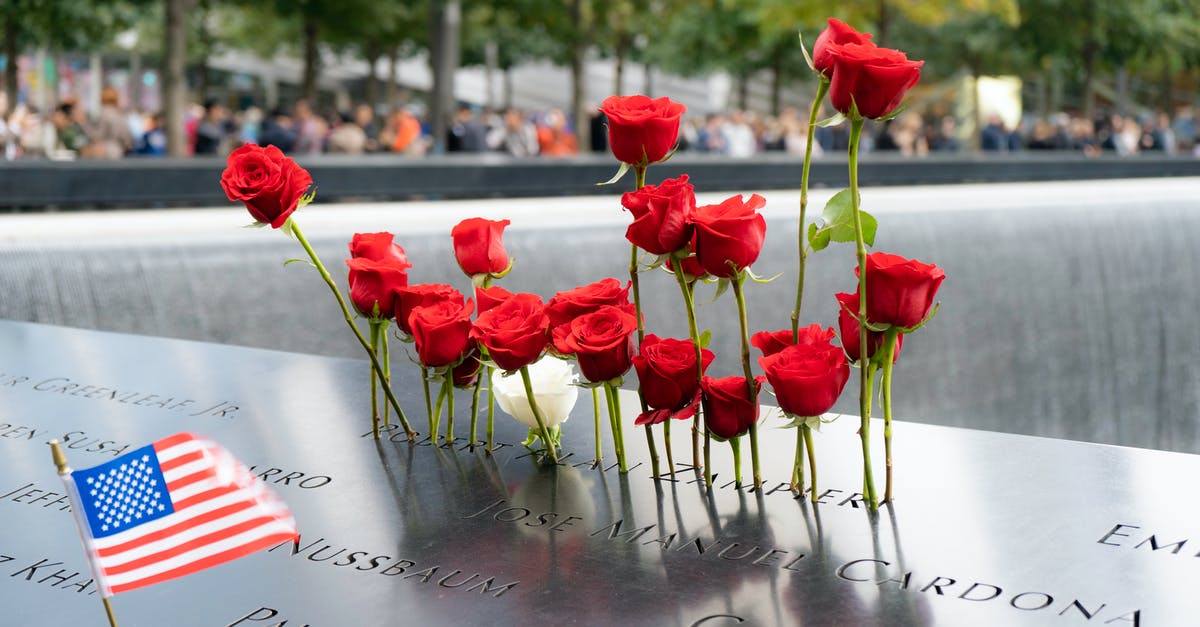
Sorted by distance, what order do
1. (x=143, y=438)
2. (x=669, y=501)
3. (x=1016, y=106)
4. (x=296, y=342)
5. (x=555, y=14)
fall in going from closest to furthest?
(x=669, y=501) → (x=143, y=438) → (x=296, y=342) → (x=1016, y=106) → (x=555, y=14)

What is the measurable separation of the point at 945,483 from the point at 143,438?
1.43 meters

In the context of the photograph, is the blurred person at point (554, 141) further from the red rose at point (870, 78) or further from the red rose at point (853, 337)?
the red rose at point (870, 78)

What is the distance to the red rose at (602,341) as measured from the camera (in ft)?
5.66

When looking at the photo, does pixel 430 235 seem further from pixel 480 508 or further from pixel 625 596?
pixel 625 596

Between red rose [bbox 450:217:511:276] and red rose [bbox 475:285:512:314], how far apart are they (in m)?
0.06

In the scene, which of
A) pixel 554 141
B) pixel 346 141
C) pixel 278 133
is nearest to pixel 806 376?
pixel 278 133

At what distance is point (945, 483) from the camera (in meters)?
2.01

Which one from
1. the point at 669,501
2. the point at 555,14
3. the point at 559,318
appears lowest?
the point at 669,501

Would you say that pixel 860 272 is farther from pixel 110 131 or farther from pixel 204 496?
pixel 110 131

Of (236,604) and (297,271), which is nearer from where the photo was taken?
(236,604)

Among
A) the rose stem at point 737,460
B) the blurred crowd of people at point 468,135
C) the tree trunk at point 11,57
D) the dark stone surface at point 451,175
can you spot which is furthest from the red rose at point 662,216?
the tree trunk at point 11,57

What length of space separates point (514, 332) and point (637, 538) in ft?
1.09

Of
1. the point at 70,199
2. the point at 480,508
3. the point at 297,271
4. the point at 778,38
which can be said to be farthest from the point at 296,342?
the point at 778,38

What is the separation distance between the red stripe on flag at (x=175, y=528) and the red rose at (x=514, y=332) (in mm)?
431
